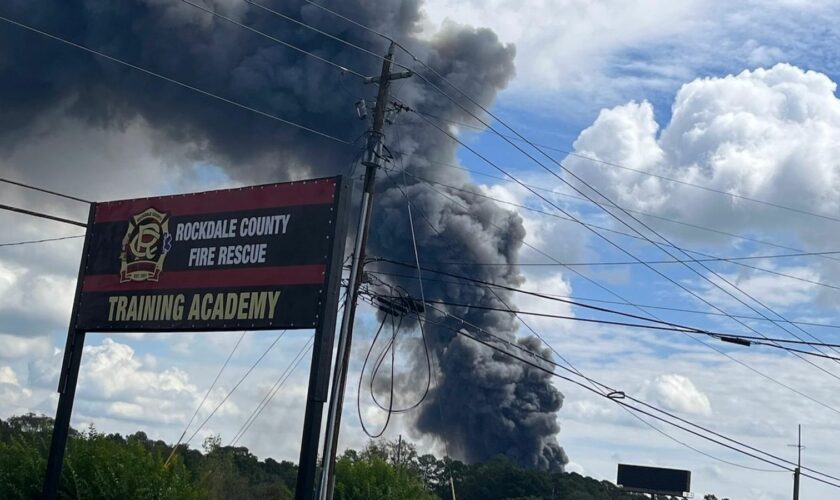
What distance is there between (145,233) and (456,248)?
54.5 metres

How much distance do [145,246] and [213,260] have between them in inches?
86.9

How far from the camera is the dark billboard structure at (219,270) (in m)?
17.7

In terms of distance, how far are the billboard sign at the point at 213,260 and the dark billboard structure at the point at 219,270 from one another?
0.02 metres

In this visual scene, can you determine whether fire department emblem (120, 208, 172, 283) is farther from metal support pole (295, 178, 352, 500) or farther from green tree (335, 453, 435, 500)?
green tree (335, 453, 435, 500)

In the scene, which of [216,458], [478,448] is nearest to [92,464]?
[216,458]

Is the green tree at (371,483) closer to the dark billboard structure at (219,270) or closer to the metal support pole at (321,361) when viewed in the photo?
the dark billboard structure at (219,270)

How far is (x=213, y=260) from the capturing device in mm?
19359

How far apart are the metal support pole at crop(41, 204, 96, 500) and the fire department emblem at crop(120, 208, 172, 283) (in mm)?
1310

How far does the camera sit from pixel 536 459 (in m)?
81.9

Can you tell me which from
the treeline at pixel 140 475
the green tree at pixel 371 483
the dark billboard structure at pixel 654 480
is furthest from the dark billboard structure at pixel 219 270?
the dark billboard structure at pixel 654 480

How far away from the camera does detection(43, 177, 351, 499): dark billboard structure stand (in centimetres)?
1773

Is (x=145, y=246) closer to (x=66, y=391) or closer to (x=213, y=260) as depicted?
(x=213, y=260)

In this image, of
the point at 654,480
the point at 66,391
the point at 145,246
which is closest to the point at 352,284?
the point at 145,246

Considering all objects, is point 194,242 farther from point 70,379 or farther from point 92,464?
point 92,464
